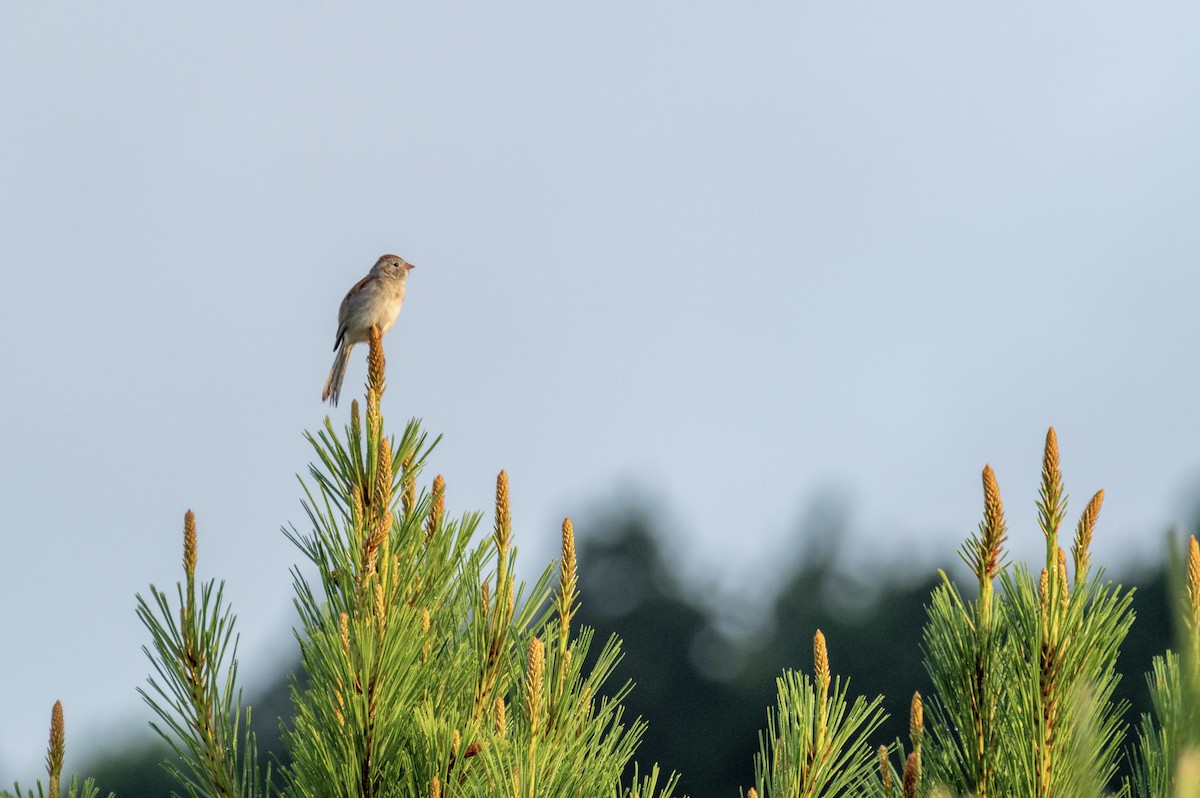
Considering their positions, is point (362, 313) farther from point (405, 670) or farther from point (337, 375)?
point (405, 670)

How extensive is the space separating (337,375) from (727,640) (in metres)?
51.2

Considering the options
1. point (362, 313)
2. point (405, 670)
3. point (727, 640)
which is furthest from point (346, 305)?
point (727, 640)

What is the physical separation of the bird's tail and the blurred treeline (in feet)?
96.7

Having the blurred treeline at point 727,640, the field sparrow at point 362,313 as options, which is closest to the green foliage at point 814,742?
the field sparrow at point 362,313

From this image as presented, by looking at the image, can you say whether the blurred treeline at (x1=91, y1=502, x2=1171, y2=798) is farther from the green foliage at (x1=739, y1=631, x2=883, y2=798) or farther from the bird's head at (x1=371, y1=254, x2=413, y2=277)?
the green foliage at (x1=739, y1=631, x2=883, y2=798)

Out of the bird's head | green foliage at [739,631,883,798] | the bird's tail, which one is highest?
the bird's head

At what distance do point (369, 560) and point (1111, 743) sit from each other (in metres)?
1.49

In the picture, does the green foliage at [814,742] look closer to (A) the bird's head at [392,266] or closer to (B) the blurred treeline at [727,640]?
(A) the bird's head at [392,266]

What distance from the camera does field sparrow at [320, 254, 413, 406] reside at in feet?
31.5

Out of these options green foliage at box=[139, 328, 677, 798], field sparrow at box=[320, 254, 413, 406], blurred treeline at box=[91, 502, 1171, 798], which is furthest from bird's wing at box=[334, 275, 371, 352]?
blurred treeline at box=[91, 502, 1171, 798]

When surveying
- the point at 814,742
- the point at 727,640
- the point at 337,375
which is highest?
the point at 337,375

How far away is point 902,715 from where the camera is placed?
4406 cm

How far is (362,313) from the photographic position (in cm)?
959

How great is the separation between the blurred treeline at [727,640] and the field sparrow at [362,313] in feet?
96.7
